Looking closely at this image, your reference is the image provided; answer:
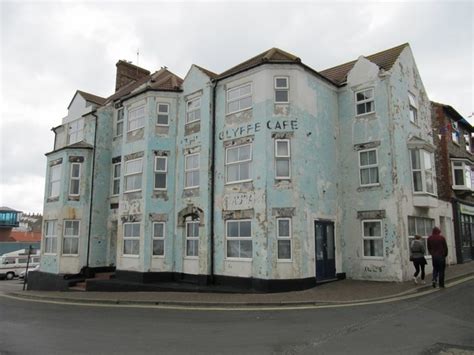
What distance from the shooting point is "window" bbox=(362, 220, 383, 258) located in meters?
16.4

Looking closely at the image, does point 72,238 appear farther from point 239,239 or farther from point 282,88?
Answer: point 282,88

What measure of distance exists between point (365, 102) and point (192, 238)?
32.7 ft

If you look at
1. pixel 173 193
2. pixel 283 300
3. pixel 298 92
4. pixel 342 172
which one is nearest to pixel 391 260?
pixel 342 172

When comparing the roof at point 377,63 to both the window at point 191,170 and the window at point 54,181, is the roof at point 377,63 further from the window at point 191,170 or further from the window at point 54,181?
the window at point 54,181

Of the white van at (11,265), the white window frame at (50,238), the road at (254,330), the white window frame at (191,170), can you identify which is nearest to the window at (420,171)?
the road at (254,330)

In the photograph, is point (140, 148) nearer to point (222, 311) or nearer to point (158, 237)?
point (158, 237)

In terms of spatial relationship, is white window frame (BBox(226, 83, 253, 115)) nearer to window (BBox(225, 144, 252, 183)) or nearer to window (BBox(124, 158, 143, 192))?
window (BBox(225, 144, 252, 183))

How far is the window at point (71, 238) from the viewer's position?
21.5m

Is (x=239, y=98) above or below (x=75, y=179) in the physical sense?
above

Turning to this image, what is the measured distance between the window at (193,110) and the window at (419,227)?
34.7ft

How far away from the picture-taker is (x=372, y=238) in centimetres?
1655

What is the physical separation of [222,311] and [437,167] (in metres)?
16.6

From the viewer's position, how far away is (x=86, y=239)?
2181 centimetres

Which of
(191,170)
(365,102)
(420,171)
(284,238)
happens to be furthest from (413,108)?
(191,170)
